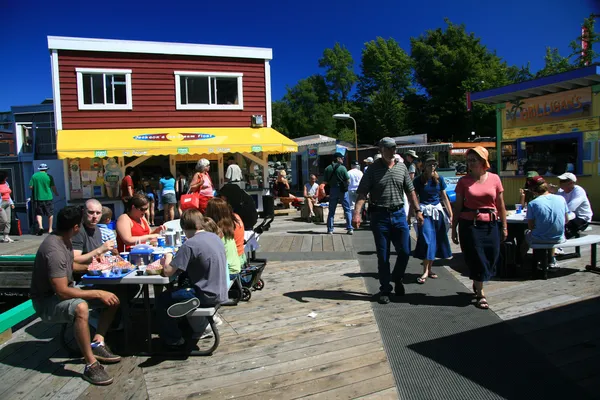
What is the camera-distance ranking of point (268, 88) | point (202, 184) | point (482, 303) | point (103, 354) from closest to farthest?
point (103, 354)
point (482, 303)
point (202, 184)
point (268, 88)

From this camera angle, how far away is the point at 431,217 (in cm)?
564

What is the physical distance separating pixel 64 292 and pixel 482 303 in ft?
12.5

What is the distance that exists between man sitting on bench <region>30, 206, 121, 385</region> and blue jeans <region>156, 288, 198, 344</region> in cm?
40

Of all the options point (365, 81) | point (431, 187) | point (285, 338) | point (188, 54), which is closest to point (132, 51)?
point (188, 54)

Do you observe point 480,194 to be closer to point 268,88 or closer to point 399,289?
point 399,289

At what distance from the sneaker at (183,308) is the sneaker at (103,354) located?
65cm

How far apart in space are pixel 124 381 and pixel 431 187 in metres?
3.98

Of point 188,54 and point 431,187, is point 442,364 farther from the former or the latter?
point 188,54

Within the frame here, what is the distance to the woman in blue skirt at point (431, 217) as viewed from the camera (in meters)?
5.62

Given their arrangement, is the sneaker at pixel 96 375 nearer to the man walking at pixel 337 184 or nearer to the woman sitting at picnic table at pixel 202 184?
the woman sitting at picnic table at pixel 202 184

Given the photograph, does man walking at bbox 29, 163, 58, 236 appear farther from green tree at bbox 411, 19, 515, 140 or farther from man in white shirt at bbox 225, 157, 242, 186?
green tree at bbox 411, 19, 515, 140

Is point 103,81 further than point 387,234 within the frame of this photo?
Yes

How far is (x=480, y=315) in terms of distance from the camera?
4488 mm

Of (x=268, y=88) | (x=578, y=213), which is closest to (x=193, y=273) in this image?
(x=578, y=213)
